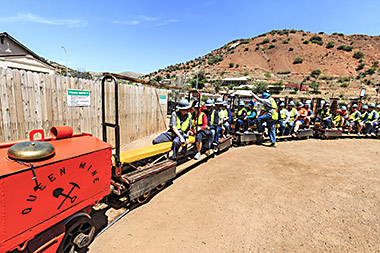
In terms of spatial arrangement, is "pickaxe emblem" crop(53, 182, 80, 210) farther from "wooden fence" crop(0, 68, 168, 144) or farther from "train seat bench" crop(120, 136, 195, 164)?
"wooden fence" crop(0, 68, 168, 144)

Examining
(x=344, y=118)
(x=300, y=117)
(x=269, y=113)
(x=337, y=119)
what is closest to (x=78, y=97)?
(x=269, y=113)

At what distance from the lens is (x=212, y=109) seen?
20.8 ft

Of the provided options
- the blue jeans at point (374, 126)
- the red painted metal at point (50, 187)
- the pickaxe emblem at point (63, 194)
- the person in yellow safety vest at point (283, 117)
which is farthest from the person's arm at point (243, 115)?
the blue jeans at point (374, 126)

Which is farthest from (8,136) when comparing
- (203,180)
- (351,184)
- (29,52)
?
(29,52)

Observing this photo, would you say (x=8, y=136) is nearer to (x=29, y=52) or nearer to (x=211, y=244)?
(x=211, y=244)

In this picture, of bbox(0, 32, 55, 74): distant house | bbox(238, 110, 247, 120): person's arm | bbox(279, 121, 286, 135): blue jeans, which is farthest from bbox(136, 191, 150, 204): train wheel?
bbox(0, 32, 55, 74): distant house

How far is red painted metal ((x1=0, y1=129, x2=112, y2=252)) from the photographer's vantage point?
162cm

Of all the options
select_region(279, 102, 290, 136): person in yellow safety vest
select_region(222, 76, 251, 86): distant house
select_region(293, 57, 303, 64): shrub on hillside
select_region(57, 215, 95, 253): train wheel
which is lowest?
select_region(57, 215, 95, 253): train wheel

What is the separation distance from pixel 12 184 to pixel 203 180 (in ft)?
12.5

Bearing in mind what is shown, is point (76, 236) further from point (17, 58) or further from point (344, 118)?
point (344, 118)

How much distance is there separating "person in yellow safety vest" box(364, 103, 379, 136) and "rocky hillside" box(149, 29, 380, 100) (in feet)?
151

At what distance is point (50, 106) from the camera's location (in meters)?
5.14

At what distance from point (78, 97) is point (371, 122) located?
14.4m

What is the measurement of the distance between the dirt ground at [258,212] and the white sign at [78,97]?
402 centimetres
